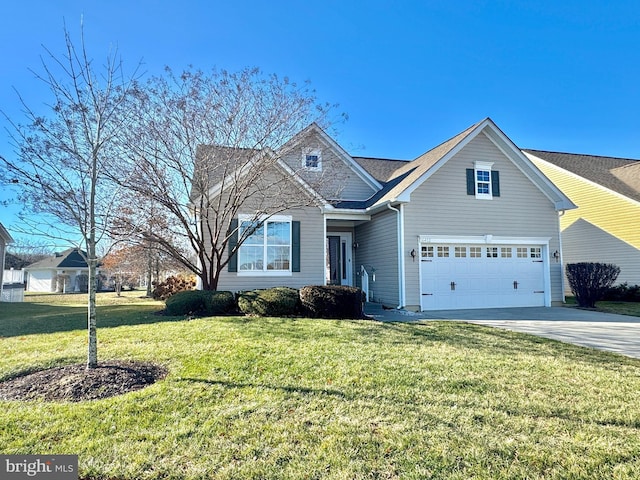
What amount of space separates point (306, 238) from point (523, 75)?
11.1m

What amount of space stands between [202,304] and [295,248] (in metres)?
3.57

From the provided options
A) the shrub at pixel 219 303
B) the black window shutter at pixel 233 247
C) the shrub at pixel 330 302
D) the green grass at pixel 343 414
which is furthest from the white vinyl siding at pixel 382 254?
the green grass at pixel 343 414

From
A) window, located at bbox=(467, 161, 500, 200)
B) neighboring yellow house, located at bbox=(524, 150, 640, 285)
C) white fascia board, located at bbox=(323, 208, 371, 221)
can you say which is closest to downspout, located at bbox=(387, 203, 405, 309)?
white fascia board, located at bbox=(323, 208, 371, 221)

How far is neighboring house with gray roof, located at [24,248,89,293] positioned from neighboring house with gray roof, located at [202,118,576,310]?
91.8 ft

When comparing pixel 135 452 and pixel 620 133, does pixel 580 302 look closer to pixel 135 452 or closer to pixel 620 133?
pixel 620 133

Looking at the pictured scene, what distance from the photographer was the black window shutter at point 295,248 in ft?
41.1

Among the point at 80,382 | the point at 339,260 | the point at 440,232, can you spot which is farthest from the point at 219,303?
the point at 440,232

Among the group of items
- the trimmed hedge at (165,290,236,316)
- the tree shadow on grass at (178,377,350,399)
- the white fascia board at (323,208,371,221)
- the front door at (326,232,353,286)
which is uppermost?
the white fascia board at (323,208,371,221)

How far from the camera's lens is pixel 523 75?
1511 centimetres

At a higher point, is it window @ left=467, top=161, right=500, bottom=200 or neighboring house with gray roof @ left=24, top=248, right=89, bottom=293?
window @ left=467, top=161, right=500, bottom=200

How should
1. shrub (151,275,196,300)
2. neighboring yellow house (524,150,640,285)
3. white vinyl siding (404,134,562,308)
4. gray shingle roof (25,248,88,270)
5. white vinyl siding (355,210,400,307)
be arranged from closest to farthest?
white vinyl siding (404,134,562,308), white vinyl siding (355,210,400,307), neighboring yellow house (524,150,640,285), shrub (151,275,196,300), gray shingle roof (25,248,88,270)

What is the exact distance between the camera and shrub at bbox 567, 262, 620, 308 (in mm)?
13750

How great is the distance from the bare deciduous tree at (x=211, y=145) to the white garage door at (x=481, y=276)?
4.86 metres

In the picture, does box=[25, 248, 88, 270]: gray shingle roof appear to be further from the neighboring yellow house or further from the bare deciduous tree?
the neighboring yellow house
